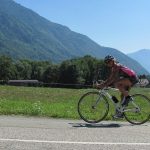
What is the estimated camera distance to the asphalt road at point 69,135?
8.06 m

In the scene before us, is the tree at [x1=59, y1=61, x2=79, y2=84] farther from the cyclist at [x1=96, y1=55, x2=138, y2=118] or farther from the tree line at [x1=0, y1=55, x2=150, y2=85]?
the cyclist at [x1=96, y1=55, x2=138, y2=118]

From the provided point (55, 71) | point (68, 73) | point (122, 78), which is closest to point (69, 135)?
point (122, 78)

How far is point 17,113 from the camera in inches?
523

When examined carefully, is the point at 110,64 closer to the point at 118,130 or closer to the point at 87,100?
the point at 87,100

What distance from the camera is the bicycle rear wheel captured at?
12.2 metres

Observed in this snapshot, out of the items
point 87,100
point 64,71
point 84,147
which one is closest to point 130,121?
point 87,100

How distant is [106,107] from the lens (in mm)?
12328

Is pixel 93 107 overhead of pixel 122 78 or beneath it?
beneath

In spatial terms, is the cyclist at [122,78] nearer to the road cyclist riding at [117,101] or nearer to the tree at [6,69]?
the road cyclist riding at [117,101]

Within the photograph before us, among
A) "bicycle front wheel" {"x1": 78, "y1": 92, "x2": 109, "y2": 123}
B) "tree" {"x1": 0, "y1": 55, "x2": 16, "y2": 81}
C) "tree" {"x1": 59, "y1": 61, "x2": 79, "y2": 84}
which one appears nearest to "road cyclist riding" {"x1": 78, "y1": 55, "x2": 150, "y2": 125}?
"bicycle front wheel" {"x1": 78, "y1": 92, "x2": 109, "y2": 123}

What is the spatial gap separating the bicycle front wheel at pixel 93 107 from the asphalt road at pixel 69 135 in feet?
1.15

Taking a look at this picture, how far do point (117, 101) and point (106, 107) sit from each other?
1.09 ft

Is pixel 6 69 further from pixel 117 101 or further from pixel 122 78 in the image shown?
pixel 122 78

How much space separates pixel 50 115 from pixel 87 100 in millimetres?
1348
